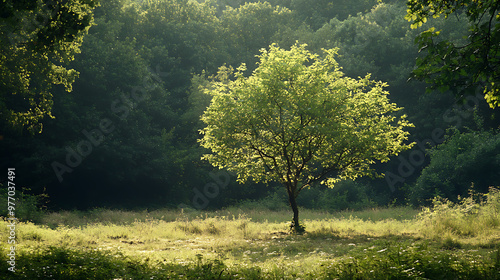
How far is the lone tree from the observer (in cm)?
1555

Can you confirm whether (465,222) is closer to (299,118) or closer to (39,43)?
Result: (299,118)

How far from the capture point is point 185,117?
1420 inches

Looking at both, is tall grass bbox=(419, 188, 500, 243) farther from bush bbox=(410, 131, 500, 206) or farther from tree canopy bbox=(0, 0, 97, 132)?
tree canopy bbox=(0, 0, 97, 132)

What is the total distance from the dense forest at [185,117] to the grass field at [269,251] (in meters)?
8.39

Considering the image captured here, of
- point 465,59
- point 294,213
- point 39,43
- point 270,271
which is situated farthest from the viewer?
point 294,213

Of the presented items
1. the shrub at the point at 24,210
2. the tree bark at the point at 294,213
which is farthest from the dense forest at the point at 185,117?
the tree bark at the point at 294,213

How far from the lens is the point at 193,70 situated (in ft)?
137

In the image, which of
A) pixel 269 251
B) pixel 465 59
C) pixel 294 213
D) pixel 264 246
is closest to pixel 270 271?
pixel 269 251

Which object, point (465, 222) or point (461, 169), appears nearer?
point (465, 222)

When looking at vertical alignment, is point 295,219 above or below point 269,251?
above

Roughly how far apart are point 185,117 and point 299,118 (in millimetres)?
21209

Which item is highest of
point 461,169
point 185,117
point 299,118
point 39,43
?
point 185,117

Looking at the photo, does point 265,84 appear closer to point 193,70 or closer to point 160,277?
point 160,277

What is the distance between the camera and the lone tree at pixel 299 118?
612 inches
